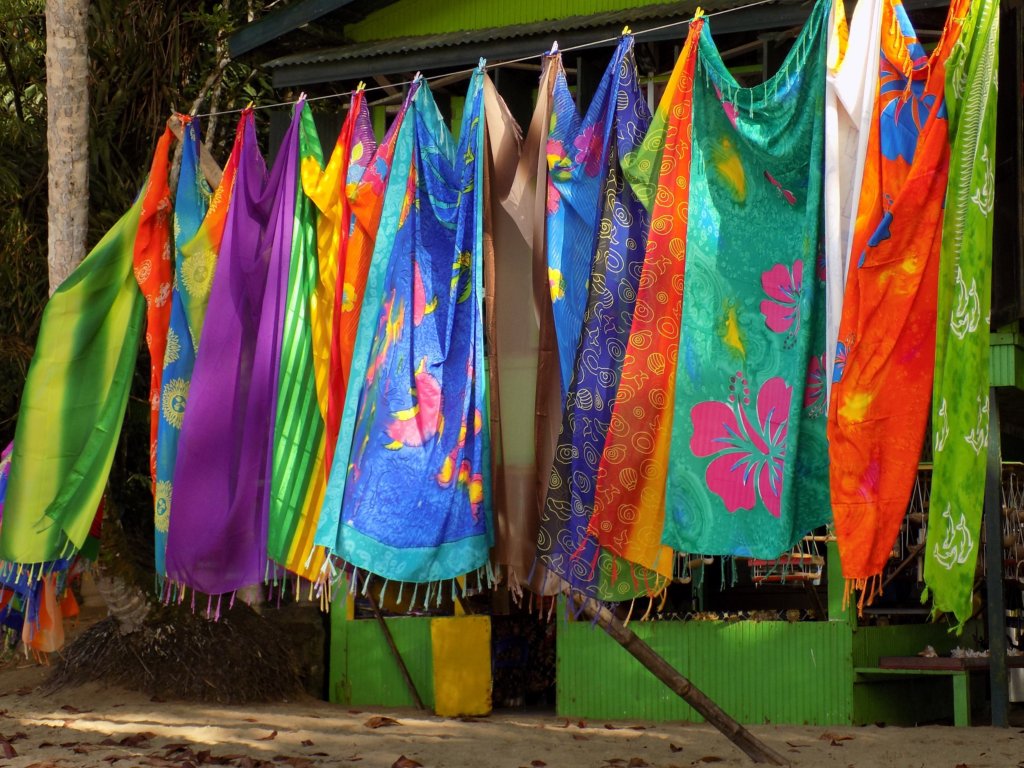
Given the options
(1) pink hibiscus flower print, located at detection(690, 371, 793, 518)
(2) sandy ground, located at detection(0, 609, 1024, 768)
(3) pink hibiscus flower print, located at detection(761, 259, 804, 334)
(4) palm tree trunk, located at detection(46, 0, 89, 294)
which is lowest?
(2) sandy ground, located at detection(0, 609, 1024, 768)

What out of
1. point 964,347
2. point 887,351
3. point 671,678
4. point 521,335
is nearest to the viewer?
point 964,347

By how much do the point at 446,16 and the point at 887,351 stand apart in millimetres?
5597

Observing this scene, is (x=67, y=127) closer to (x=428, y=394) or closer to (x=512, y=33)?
(x=512, y=33)

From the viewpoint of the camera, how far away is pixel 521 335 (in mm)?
5238

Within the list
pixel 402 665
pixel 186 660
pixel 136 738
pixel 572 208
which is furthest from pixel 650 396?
pixel 186 660

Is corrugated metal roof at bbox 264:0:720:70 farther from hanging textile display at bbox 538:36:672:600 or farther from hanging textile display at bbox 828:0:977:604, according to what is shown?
hanging textile display at bbox 828:0:977:604

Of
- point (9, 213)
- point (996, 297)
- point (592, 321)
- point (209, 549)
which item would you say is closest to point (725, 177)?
point (592, 321)

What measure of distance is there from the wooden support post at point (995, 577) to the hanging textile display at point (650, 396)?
13.3 feet

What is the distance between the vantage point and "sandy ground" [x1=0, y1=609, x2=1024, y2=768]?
754 cm

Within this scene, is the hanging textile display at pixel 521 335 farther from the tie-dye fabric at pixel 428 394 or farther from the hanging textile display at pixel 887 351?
the hanging textile display at pixel 887 351

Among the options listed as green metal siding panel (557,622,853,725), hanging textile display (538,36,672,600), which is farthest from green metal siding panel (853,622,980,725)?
hanging textile display (538,36,672,600)

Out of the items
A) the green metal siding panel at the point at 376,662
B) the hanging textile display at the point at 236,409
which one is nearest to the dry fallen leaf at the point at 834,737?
the green metal siding panel at the point at 376,662

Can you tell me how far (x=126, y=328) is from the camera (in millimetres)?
5957

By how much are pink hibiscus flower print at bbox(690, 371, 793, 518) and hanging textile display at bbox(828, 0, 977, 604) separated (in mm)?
273
